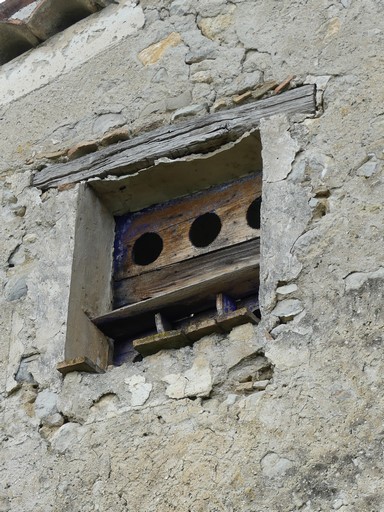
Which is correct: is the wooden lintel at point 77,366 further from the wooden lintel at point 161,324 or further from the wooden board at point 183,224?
the wooden board at point 183,224

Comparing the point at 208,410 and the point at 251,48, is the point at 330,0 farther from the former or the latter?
the point at 208,410

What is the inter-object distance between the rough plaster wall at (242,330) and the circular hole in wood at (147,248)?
1.08 ft

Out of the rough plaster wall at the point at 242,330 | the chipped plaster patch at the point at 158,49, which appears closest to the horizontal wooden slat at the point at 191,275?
the rough plaster wall at the point at 242,330

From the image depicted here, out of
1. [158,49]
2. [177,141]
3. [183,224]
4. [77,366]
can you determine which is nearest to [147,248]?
[183,224]

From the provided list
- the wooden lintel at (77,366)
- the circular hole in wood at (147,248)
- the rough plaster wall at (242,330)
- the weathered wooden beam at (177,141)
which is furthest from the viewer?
the circular hole in wood at (147,248)

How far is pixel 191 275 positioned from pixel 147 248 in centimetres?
36

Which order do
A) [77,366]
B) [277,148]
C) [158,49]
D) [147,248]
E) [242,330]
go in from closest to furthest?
[242,330] < [77,366] < [277,148] < [147,248] < [158,49]

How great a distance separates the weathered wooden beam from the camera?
395 cm

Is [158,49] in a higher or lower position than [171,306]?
higher

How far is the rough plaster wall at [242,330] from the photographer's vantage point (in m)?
3.11

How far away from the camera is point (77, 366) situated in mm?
3672

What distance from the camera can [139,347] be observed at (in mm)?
3607

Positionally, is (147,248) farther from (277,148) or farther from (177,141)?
(277,148)

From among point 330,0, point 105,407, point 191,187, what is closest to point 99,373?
point 105,407
